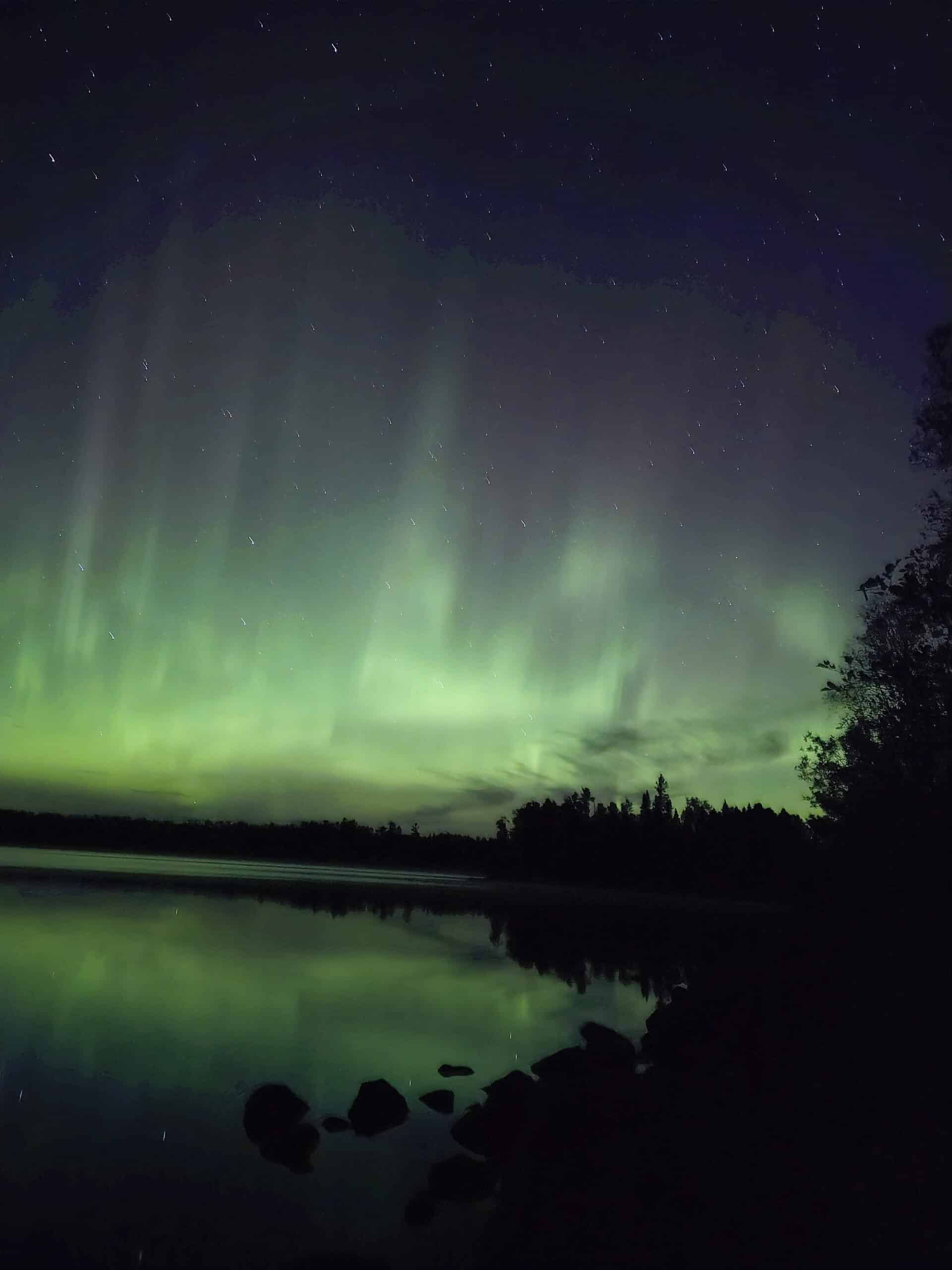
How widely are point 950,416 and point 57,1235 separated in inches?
1112

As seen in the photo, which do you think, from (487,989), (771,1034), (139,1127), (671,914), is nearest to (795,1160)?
(771,1034)

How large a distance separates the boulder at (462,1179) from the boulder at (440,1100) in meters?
4.22

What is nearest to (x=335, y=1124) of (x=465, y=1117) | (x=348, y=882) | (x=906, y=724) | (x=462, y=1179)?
(x=465, y=1117)

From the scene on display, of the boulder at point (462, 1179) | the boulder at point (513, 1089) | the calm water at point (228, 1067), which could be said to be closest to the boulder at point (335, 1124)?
the calm water at point (228, 1067)

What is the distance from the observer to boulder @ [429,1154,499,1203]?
13781mm

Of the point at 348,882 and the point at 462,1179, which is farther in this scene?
the point at 348,882

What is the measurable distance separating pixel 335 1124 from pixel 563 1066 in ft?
18.0

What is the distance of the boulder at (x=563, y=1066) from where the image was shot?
60.5 ft

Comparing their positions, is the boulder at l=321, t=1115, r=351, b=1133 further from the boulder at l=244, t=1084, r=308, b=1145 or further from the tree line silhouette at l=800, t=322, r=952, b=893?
the tree line silhouette at l=800, t=322, r=952, b=893

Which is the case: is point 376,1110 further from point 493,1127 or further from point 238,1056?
point 238,1056

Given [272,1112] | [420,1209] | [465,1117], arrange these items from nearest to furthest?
[420,1209], [465,1117], [272,1112]

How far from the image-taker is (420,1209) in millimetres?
13492

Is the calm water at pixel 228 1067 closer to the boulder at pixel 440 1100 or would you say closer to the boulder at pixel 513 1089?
the boulder at pixel 440 1100

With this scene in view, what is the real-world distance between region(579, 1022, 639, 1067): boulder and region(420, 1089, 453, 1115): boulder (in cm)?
353
